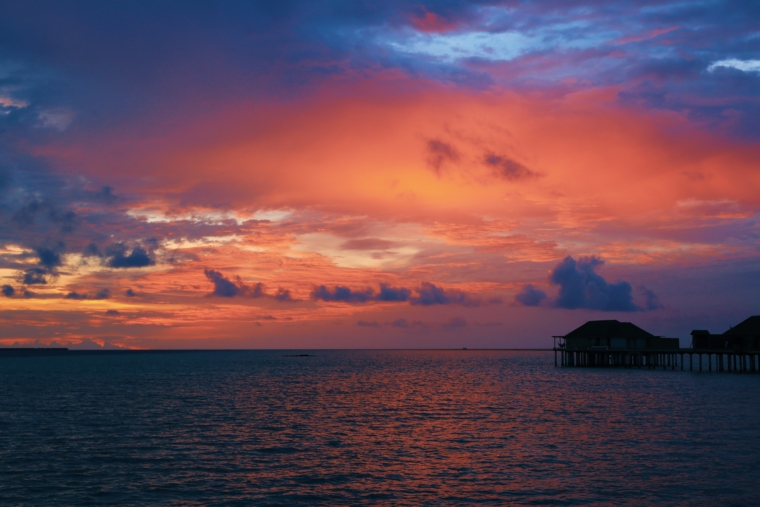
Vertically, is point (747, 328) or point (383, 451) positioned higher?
point (747, 328)

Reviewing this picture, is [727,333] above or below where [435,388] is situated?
above

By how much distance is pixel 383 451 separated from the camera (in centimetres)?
3453

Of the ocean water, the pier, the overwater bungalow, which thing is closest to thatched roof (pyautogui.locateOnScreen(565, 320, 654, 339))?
the pier

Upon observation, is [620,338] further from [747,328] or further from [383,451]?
[383,451]

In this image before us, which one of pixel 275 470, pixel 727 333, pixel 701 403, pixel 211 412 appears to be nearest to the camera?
pixel 275 470

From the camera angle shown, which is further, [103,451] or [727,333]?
[727,333]

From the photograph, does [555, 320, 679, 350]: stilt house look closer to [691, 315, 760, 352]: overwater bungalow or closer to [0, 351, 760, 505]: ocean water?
[691, 315, 760, 352]: overwater bungalow

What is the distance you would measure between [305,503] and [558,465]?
43.8 feet

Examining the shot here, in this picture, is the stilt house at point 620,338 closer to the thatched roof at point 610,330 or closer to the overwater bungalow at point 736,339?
the thatched roof at point 610,330

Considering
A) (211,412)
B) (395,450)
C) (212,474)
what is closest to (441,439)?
(395,450)

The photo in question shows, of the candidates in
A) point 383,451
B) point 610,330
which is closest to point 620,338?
point 610,330

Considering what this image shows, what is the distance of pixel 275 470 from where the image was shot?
98.2 ft

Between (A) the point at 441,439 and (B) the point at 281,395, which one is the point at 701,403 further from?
(B) the point at 281,395

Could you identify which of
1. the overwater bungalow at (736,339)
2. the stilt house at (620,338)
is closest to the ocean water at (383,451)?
the overwater bungalow at (736,339)
